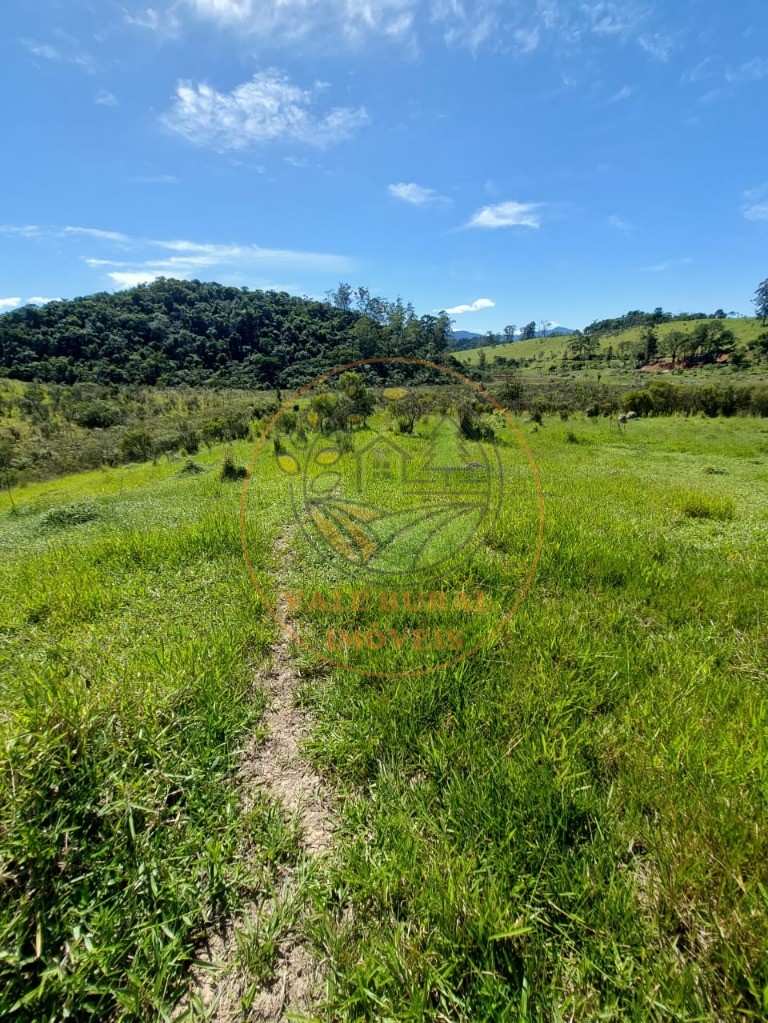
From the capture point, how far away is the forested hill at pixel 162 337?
59375mm

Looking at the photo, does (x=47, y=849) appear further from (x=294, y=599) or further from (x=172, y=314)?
(x=172, y=314)

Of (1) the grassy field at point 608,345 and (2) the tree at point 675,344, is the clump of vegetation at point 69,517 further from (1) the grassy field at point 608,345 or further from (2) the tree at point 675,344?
(2) the tree at point 675,344

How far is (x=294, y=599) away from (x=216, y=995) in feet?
8.52

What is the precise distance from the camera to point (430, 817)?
1724mm

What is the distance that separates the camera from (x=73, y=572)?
415 cm

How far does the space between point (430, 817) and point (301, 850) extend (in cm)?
60

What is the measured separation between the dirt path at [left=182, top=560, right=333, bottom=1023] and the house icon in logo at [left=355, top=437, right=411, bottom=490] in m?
4.85

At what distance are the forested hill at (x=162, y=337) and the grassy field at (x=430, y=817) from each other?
4733cm

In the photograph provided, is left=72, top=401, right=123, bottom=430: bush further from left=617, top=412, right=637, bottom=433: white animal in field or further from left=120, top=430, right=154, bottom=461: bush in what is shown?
left=617, top=412, right=637, bottom=433: white animal in field

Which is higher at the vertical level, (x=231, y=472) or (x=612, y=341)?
(x=612, y=341)

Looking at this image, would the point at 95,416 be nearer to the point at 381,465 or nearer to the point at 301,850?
the point at 381,465

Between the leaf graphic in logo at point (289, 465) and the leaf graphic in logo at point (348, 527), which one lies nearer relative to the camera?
the leaf graphic in logo at point (348, 527)

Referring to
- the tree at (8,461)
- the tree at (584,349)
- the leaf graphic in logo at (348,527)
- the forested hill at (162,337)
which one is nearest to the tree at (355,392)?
the leaf graphic in logo at (348,527)

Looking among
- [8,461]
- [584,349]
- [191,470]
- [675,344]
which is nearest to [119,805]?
[191,470]
